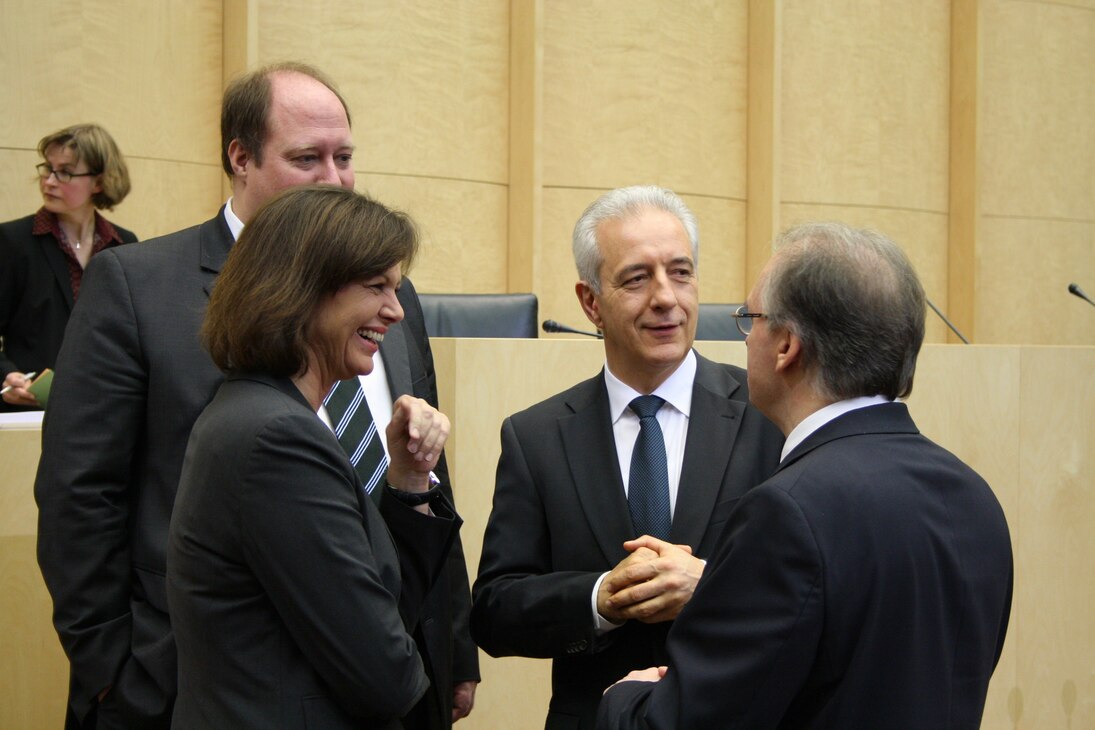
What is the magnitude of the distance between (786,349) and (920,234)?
5.41 meters

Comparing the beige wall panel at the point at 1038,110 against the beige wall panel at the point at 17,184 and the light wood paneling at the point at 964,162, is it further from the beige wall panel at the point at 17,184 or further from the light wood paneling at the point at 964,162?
the beige wall panel at the point at 17,184

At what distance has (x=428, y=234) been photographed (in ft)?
18.5

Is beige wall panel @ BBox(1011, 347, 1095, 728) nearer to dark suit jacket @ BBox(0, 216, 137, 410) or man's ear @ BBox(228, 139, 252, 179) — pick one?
man's ear @ BBox(228, 139, 252, 179)

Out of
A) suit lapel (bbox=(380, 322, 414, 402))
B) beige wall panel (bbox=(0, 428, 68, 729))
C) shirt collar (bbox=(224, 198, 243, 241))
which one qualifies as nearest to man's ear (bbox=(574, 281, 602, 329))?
suit lapel (bbox=(380, 322, 414, 402))

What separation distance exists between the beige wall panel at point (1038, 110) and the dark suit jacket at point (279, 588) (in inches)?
234

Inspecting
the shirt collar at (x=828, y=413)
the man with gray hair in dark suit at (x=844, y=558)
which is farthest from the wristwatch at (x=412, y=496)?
the shirt collar at (x=828, y=413)

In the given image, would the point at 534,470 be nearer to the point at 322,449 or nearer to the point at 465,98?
the point at 322,449

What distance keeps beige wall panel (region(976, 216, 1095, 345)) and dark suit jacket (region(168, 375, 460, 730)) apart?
5766 millimetres

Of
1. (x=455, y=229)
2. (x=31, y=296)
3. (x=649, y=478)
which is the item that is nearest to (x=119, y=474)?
(x=649, y=478)

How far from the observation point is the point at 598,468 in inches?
77.2

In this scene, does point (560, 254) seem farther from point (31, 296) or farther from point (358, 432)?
point (358, 432)

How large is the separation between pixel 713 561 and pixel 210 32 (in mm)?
4411

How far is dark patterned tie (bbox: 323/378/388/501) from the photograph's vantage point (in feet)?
6.28

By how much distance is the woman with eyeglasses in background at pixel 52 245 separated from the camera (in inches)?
159
